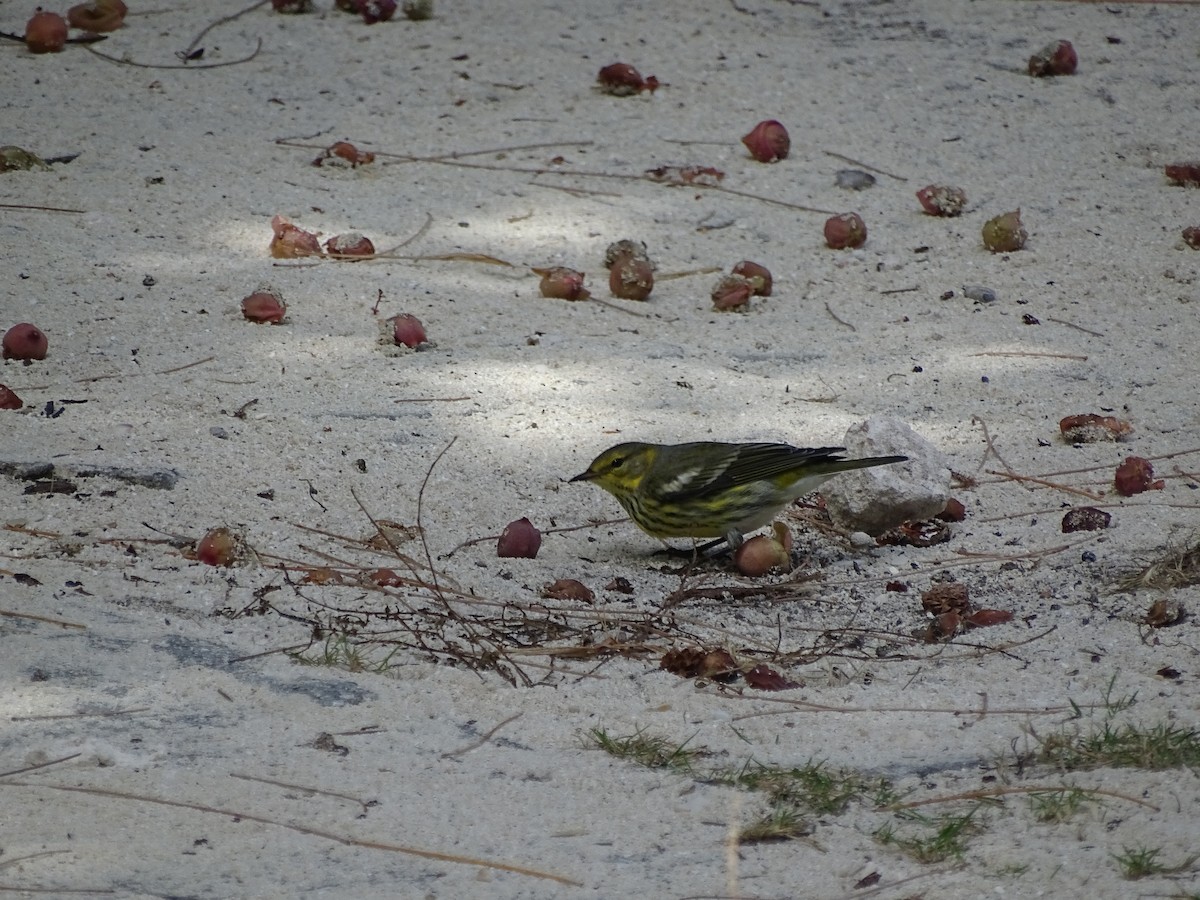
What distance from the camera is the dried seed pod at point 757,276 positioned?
20.3ft

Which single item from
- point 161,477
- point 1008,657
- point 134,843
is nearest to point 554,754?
point 134,843

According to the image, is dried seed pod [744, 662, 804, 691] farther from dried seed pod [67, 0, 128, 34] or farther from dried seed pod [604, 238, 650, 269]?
dried seed pod [67, 0, 128, 34]

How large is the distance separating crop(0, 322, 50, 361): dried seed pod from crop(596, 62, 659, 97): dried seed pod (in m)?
3.85

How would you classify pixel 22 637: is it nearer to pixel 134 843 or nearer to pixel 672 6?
pixel 134 843

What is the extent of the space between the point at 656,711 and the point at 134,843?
1242 millimetres

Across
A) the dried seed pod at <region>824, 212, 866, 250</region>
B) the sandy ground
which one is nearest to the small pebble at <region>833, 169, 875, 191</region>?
the sandy ground

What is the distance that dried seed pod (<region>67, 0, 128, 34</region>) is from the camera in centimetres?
791

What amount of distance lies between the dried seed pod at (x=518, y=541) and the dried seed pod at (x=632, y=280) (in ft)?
6.64

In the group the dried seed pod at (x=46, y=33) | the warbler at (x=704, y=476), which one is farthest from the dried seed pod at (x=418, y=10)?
the warbler at (x=704, y=476)

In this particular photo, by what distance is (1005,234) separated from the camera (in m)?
6.52

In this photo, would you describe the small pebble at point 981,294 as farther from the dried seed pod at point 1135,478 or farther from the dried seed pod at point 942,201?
the dried seed pod at point 1135,478

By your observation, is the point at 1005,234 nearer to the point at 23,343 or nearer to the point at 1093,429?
the point at 1093,429

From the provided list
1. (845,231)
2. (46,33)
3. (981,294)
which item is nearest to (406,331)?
(845,231)

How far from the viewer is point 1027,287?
6340 millimetres
